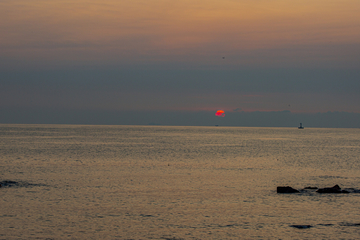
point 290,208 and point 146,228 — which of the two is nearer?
point 146,228

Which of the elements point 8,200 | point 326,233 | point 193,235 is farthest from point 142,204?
point 326,233

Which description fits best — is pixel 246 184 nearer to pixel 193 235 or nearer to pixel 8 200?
pixel 193 235

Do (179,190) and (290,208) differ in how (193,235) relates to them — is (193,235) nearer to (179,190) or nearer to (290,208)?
(290,208)

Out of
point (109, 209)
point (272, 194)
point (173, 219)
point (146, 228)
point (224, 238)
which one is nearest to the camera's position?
point (224, 238)

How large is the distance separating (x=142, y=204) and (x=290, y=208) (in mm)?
14325

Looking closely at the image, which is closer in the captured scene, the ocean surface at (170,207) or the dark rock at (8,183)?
the ocean surface at (170,207)

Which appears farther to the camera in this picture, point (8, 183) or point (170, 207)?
point (8, 183)

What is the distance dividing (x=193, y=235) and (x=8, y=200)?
821 inches

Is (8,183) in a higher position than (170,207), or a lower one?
lower

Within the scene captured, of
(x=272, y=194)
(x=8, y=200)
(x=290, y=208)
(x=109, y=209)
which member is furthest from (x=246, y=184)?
(x=8, y=200)

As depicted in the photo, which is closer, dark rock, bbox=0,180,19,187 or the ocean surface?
the ocean surface

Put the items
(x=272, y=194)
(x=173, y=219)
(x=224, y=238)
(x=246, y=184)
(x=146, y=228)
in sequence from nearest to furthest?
(x=224, y=238) → (x=146, y=228) → (x=173, y=219) → (x=272, y=194) → (x=246, y=184)

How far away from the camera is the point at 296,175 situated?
6519cm

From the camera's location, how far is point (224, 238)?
28.4 metres
